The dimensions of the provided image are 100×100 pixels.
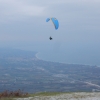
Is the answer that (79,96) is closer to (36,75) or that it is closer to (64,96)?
(64,96)

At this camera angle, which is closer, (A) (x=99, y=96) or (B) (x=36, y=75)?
(A) (x=99, y=96)

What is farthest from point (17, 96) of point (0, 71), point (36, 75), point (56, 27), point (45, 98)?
point (0, 71)

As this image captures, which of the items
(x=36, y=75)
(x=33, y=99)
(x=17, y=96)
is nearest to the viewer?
(x=33, y=99)

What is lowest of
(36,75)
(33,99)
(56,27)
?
(33,99)

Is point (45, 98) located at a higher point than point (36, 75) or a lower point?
lower

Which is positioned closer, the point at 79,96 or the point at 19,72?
the point at 79,96

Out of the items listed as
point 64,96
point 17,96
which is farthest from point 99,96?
point 17,96

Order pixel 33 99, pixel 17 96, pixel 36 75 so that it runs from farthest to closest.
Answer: pixel 36 75
pixel 17 96
pixel 33 99

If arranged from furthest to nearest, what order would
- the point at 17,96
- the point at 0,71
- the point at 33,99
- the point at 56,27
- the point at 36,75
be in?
1. the point at 0,71
2. the point at 36,75
3. the point at 56,27
4. the point at 17,96
5. the point at 33,99

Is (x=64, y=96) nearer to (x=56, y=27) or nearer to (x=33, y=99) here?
(x=33, y=99)
